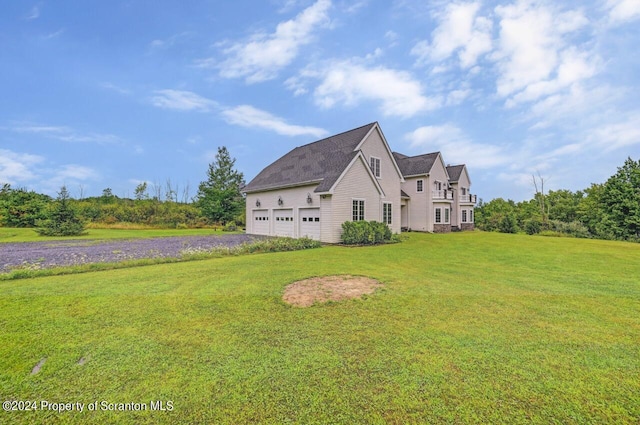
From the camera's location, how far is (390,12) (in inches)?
542

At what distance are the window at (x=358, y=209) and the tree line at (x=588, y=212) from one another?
21.1m

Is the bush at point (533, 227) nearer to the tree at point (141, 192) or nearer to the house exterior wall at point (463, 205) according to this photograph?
the house exterior wall at point (463, 205)

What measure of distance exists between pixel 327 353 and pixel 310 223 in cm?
1401

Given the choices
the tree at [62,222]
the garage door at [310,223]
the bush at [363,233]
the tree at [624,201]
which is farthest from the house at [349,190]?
the tree at [62,222]

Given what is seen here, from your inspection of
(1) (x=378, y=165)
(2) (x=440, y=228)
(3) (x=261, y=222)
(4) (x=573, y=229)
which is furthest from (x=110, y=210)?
(4) (x=573, y=229)

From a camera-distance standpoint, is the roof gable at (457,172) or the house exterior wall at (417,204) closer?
the house exterior wall at (417,204)

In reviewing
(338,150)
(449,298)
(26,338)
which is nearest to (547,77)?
(338,150)

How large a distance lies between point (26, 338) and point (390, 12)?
17511 millimetres

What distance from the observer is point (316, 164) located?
19.3 meters

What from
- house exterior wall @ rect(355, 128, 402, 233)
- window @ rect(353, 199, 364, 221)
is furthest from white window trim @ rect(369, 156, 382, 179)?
window @ rect(353, 199, 364, 221)

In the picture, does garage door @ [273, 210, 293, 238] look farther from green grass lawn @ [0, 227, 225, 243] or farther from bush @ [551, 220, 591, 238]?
bush @ [551, 220, 591, 238]

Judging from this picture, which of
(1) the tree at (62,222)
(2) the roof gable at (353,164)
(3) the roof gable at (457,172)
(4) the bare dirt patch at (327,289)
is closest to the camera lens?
(4) the bare dirt patch at (327,289)

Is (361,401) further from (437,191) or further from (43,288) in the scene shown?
(437,191)

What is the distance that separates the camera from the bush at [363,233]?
15.6m
